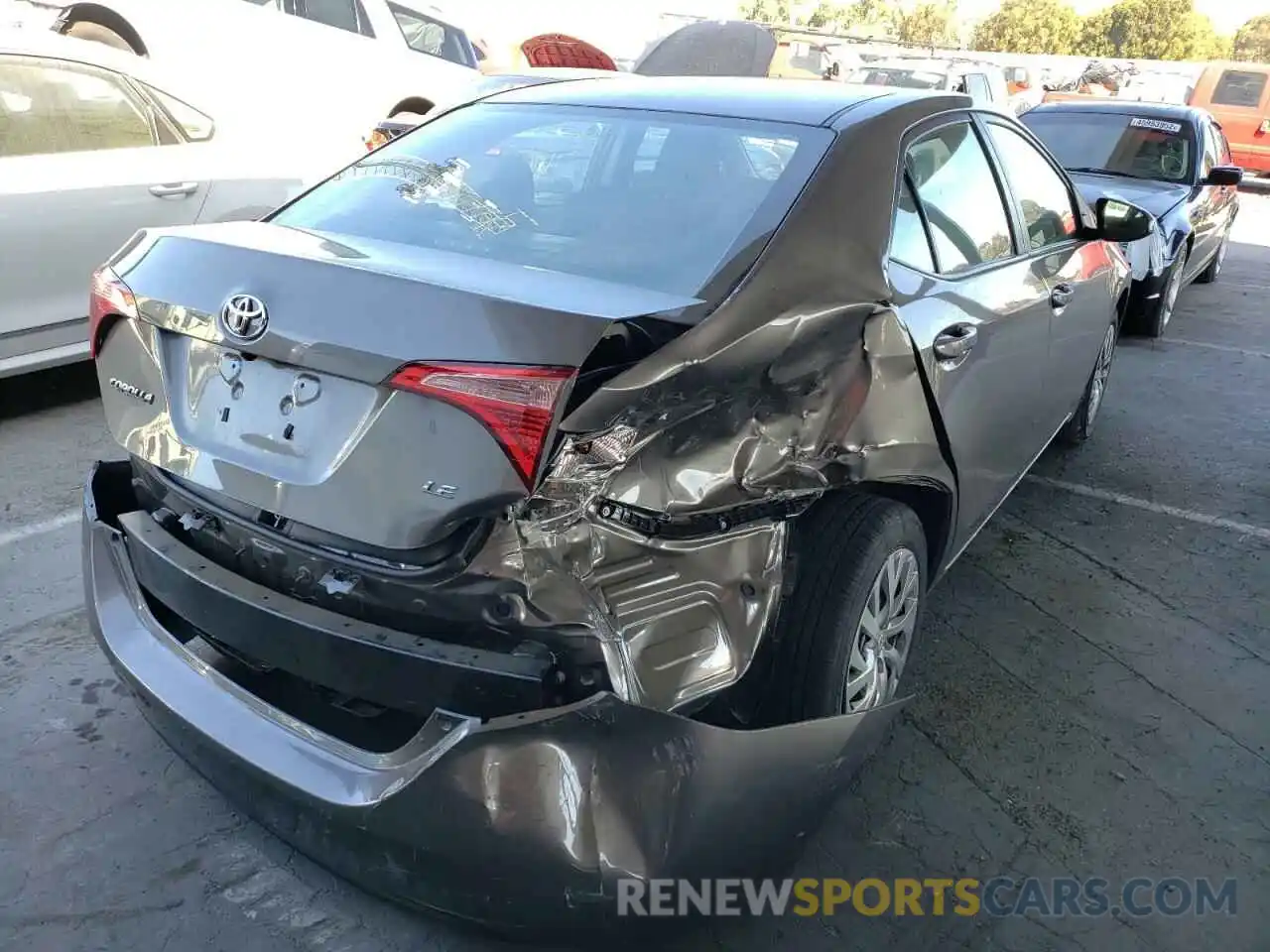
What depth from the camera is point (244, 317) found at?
195cm

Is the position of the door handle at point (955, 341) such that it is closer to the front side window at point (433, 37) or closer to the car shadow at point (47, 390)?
the car shadow at point (47, 390)

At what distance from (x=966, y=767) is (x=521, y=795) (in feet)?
5.14

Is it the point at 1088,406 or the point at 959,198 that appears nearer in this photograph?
the point at 959,198

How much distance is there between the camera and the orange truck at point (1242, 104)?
59.4ft

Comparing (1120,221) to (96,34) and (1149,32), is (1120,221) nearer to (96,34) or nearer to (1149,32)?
(96,34)

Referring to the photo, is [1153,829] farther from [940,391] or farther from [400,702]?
[400,702]

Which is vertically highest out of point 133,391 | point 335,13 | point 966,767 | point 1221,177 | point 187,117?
point 335,13

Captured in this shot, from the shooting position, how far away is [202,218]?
543cm

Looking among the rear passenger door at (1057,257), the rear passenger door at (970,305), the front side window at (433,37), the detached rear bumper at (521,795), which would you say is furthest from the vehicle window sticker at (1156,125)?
the detached rear bumper at (521,795)

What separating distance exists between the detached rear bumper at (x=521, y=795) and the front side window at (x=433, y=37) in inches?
318

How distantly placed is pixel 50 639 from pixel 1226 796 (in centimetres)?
336

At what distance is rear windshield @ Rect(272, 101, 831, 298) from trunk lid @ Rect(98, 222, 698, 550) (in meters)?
0.23

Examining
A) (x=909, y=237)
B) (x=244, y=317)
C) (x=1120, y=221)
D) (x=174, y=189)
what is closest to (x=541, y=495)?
(x=244, y=317)

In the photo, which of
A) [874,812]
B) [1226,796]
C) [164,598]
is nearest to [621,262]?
[164,598]
